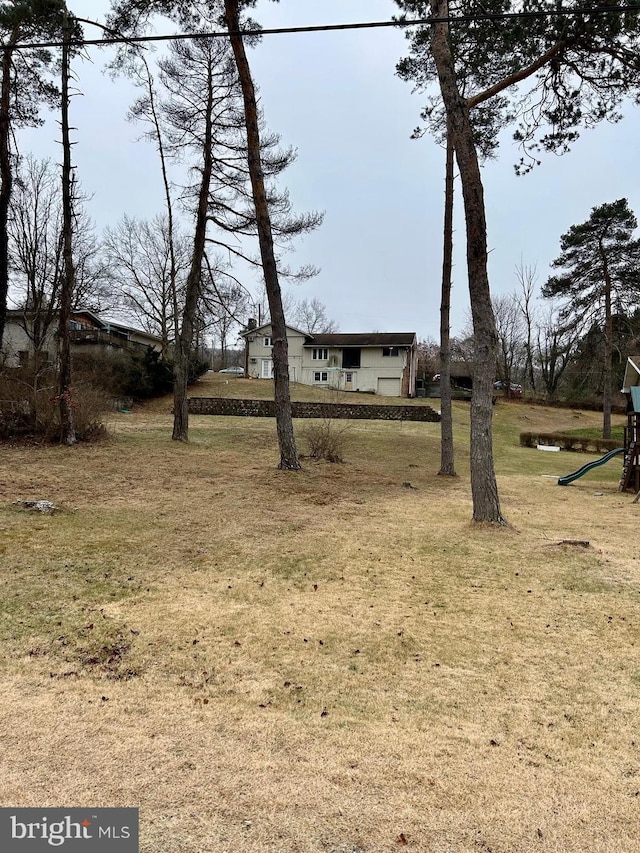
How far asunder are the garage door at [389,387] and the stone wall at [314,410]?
1285 cm

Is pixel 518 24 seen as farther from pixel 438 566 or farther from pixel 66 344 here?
pixel 66 344

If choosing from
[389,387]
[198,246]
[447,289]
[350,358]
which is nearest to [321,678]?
[447,289]

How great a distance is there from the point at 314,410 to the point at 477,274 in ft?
62.0

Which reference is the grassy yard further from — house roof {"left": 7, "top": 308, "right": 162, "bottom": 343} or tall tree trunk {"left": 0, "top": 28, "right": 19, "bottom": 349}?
house roof {"left": 7, "top": 308, "right": 162, "bottom": 343}

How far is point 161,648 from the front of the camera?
3264 millimetres

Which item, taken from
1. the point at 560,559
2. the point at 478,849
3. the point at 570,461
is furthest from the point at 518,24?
the point at 570,461

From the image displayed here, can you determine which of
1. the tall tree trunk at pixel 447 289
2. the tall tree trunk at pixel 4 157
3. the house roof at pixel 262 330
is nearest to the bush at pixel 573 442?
the tall tree trunk at pixel 447 289

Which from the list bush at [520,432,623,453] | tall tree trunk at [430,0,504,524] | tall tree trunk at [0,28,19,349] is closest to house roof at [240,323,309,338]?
bush at [520,432,623,453]

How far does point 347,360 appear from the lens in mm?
39781

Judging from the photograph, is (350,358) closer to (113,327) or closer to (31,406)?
(113,327)

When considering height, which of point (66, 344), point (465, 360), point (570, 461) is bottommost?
point (570, 461)

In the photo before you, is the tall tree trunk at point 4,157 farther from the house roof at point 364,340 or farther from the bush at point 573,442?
the house roof at point 364,340

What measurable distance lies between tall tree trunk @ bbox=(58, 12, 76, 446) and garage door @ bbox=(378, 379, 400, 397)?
28825 millimetres

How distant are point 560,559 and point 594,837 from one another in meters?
3.87
